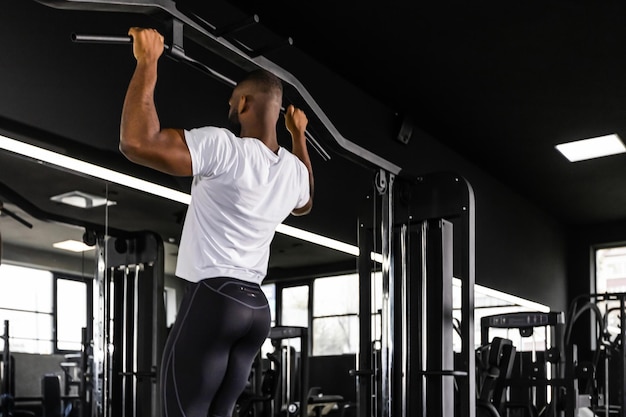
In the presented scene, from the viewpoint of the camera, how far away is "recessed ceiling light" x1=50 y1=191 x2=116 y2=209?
304 centimetres

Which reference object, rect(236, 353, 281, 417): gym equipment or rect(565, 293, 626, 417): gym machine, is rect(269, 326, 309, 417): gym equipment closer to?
rect(236, 353, 281, 417): gym equipment

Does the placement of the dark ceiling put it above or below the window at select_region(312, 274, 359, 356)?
above

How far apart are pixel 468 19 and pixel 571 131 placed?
214 cm

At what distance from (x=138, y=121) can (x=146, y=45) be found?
0.20m

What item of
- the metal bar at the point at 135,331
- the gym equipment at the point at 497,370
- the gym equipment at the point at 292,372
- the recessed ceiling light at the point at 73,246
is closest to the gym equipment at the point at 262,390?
the gym equipment at the point at 292,372

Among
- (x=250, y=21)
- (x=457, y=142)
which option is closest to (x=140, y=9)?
(x=250, y=21)

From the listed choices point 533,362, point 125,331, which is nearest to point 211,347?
point 125,331

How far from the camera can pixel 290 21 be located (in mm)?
4512

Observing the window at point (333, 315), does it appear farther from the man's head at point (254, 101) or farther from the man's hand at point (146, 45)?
the man's hand at point (146, 45)

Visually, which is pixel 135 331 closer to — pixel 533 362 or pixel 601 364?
pixel 533 362

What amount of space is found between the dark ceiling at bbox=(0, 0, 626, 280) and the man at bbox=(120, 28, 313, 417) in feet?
1.10

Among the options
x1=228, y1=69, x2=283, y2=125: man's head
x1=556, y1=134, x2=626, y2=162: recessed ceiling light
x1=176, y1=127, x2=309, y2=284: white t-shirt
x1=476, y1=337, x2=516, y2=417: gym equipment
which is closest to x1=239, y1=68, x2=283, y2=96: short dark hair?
x1=228, y1=69, x2=283, y2=125: man's head

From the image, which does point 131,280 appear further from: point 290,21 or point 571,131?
point 571,131

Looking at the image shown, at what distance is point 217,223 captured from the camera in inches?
67.8
